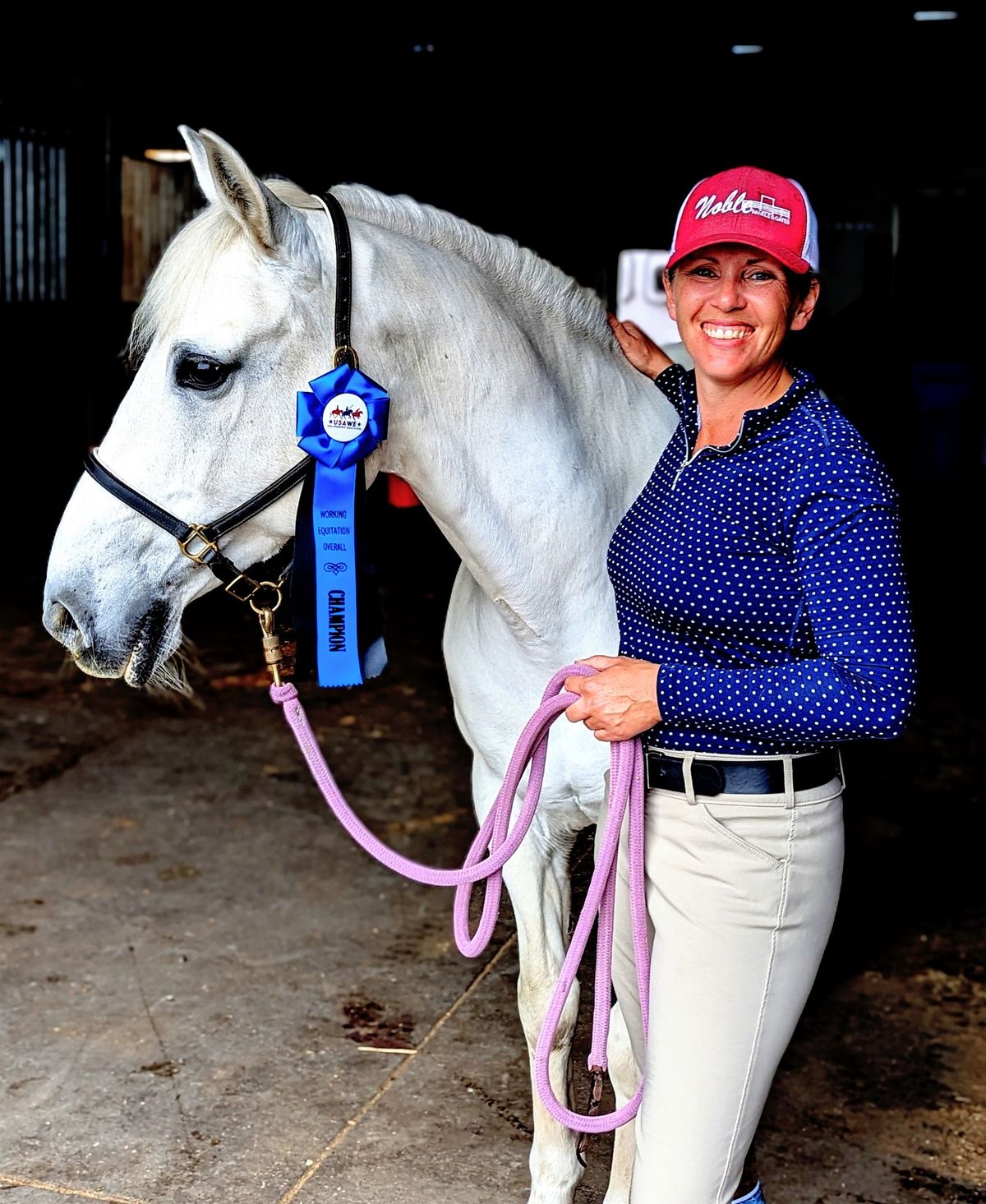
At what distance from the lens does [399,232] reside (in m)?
1.68

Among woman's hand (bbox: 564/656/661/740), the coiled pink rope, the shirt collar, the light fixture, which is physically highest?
the light fixture

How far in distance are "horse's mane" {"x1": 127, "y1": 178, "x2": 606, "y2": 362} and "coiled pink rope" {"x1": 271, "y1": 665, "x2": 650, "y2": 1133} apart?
1.58 ft

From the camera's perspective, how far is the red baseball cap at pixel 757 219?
134 centimetres

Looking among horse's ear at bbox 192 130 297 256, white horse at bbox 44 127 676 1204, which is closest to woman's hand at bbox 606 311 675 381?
white horse at bbox 44 127 676 1204

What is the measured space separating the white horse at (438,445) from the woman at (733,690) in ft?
1.07

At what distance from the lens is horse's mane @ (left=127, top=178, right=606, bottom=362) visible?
152 centimetres

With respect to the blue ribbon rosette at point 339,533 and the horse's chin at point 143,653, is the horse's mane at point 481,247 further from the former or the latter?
the horse's chin at point 143,653

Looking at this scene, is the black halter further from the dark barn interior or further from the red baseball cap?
the dark barn interior

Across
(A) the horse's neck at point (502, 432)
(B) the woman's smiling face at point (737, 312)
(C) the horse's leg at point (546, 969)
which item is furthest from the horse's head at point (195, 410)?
(C) the horse's leg at point (546, 969)

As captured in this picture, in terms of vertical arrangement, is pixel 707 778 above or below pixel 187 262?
below

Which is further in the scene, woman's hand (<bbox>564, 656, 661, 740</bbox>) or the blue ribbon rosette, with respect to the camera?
the blue ribbon rosette

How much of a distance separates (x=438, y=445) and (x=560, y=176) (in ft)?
25.4

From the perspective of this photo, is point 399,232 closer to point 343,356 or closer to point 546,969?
→ point 343,356

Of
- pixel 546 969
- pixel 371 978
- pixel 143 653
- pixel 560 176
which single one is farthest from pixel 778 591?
pixel 560 176
